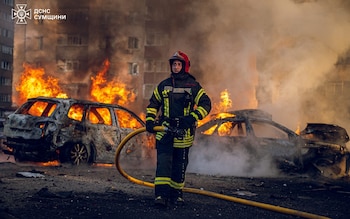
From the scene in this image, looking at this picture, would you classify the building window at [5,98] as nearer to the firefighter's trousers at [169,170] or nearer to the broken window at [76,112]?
the broken window at [76,112]

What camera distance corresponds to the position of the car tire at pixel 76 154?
8938 mm

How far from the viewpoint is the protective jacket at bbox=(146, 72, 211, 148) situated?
533cm

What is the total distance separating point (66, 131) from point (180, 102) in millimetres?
4288

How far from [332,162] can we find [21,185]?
715 cm

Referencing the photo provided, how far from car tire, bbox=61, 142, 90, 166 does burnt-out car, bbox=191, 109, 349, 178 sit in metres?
2.45

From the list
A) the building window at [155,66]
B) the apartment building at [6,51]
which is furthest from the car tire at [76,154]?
the apartment building at [6,51]

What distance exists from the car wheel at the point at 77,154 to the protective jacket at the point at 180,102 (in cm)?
411

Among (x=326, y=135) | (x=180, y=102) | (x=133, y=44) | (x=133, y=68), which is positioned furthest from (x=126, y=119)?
(x=133, y=44)

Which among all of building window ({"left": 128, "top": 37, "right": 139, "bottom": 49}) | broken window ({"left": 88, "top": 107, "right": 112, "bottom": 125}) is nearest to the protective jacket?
broken window ({"left": 88, "top": 107, "right": 112, "bottom": 125})

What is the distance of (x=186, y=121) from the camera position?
521 cm

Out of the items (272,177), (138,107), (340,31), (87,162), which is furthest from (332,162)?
(138,107)

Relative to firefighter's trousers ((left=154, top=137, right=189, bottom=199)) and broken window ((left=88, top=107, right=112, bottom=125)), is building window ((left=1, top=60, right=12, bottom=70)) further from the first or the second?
firefighter's trousers ((left=154, top=137, right=189, bottom=199))

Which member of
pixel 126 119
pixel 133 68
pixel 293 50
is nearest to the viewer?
pixel 126 119

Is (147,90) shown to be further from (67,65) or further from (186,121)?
(186,121)
